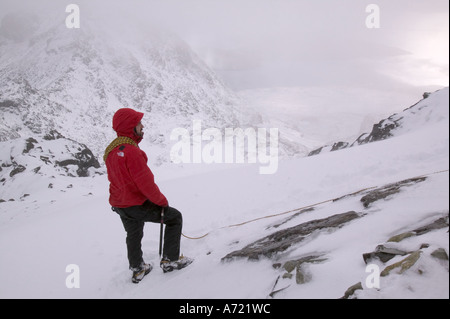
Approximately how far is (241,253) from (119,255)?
2.81m

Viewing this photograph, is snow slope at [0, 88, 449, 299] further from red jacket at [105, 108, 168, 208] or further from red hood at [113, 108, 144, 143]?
red hood at [113, 108, 144, 143]

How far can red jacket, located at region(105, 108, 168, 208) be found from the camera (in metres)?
4.11

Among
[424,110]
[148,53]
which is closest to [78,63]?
[148,53]

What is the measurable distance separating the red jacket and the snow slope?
4.44 ft

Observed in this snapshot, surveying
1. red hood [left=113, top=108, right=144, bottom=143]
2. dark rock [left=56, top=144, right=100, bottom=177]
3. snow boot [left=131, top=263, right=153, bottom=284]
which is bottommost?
dark rock [left=56, top=144, right=100, bottom=177]

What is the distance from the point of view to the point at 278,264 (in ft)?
12.7

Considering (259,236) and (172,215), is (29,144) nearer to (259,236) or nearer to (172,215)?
(172,215)

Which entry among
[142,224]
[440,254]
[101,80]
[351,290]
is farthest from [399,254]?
[101,80]

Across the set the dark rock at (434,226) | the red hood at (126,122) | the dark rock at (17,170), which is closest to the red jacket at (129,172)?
the red hood at (126,122)

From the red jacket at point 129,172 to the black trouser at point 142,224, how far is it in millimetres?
135

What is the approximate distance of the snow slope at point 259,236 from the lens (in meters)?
3.08

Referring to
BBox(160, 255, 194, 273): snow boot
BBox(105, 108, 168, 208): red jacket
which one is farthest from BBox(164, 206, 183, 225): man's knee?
BBox(160, 255, 194, 273): snow boot

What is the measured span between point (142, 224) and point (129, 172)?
3.30 feet

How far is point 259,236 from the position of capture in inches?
217
